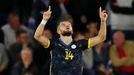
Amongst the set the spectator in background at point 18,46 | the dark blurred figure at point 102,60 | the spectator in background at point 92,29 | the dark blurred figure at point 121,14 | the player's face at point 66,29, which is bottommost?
the dark blurred figure at point 102,60

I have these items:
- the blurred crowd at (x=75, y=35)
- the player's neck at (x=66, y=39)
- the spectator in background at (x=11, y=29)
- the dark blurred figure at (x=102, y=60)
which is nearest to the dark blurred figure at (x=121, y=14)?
the blurred crowd at (x=75, y=35)

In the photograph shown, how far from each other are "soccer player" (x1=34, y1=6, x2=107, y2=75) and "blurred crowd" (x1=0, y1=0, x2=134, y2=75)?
7.13ft

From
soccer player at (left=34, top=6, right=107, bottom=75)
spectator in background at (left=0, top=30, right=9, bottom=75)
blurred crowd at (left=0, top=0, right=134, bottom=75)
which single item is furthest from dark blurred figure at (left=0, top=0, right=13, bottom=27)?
soccer player at (left=34, top=6, right=107, bottom=75)

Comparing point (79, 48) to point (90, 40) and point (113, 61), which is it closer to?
point (90, 40)

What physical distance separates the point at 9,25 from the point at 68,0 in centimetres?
144

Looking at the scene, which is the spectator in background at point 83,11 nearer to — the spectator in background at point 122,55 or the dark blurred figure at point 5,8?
the spectator in background at point 122,55

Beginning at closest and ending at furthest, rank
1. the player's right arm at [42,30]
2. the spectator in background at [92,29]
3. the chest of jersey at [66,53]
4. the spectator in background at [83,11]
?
the player's right arm at [42,30] < the chest of jersey at [66,53] < the spectator in background at [92,29] < the spectator in background at [83,11]

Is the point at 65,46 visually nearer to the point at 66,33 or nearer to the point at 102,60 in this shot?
the point at 66,33

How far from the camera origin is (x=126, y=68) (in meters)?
11.5

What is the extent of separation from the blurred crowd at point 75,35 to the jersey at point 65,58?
2.18 metres

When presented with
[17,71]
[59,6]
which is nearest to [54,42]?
[17,71]

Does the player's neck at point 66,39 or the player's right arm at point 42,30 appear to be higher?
the player's right arm at point 42,30

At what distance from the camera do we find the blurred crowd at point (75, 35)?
1125 centimetres

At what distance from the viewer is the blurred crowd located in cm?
1125
